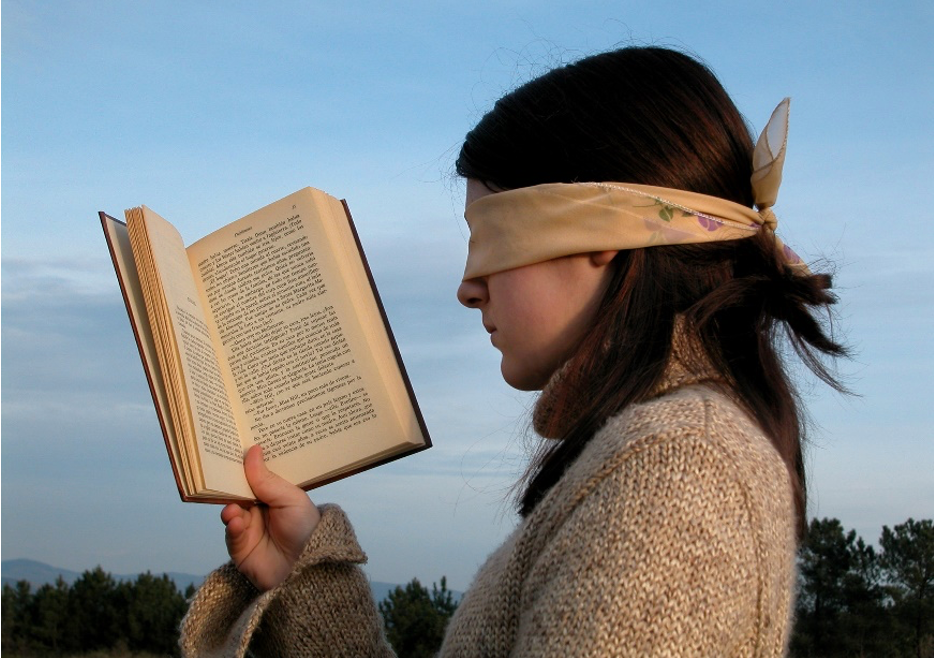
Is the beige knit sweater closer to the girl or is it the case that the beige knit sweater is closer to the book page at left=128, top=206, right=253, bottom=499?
the girl

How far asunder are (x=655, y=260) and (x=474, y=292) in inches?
15.4

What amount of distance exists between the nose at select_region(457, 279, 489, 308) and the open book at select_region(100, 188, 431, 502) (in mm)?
333

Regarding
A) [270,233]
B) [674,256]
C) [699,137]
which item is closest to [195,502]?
[270,233]

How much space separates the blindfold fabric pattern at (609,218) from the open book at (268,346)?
0.41 metres

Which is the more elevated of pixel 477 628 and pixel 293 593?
pixel 293 593

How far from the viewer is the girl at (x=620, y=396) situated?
1495mm

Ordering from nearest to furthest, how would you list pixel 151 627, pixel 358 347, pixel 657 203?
1. pixel 657 203
2. pixel 358 347
3. pixel 151 627

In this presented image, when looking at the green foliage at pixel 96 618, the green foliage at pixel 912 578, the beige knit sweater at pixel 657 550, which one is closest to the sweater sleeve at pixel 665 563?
the beige knit sweater at pixel 657 550

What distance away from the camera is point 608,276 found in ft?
6.59

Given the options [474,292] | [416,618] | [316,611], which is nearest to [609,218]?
[474,292]

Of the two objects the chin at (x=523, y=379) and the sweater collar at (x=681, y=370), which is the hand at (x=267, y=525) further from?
the sweater collar at (x=681, y=370)

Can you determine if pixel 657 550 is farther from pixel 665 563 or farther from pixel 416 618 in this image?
pixel 416 618

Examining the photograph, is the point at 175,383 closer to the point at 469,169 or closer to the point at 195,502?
the point at 195,502

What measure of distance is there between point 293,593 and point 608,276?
42.5 inches
